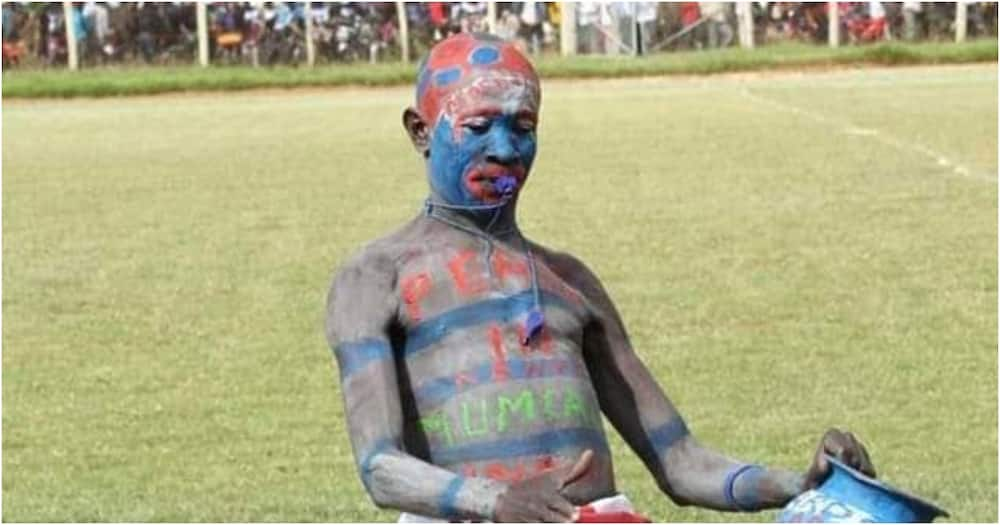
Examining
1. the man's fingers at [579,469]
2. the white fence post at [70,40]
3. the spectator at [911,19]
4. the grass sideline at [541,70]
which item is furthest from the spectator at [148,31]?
the man's fingers at [579,469]

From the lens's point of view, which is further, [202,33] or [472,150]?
[202,33]

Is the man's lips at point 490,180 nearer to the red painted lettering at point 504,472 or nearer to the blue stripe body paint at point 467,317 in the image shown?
the blue stripe body paint at point 467,317

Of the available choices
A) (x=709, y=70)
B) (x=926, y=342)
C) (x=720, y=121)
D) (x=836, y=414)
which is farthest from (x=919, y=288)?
(x=709, y=70)

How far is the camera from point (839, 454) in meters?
3.27

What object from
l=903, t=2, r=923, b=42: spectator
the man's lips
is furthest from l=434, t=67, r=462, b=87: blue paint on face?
l=903, t=2, r=923, b=42: spectator

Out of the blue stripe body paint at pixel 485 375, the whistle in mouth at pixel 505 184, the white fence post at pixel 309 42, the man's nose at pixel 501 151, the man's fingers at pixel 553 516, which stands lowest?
the white fence post at pixel 309 42

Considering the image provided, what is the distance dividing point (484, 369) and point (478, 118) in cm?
35

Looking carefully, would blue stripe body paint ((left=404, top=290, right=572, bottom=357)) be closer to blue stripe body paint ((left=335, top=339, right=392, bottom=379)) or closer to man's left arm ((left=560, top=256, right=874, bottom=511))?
blue stripe body paint ((left=335, top=339, right=392, bottom=379))

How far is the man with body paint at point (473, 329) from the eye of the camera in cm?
350

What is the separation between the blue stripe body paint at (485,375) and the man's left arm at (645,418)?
0.18m

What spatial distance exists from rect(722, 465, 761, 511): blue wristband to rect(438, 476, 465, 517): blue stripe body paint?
483mm

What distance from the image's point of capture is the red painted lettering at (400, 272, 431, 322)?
356cm

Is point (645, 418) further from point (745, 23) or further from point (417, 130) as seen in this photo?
point (745, 23)

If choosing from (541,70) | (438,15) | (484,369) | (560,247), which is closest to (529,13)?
(541,70)
